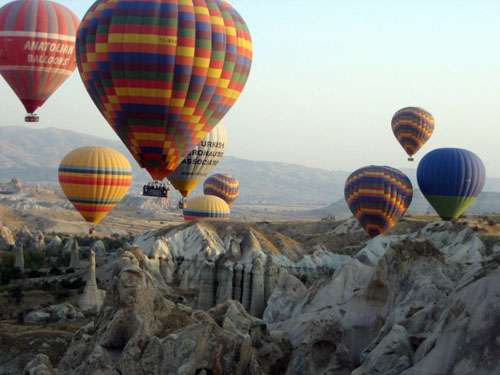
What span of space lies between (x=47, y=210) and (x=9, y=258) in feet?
344

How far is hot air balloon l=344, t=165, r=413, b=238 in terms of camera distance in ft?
253

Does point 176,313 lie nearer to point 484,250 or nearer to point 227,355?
point 227,355

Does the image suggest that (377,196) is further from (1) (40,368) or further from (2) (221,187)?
(1) (40,368)

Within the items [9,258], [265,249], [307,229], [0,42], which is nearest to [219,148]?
[265,249]

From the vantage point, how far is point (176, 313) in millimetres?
29203

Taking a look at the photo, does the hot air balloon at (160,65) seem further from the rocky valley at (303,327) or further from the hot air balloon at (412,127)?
the hot air balloon at (412,127)

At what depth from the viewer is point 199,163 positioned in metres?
69.1

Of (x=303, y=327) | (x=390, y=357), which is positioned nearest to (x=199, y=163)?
(x=303, y=327)

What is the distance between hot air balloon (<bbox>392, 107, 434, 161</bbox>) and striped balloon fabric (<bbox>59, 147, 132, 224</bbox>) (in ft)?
142

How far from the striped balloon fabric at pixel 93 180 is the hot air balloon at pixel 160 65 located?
64.4 ft

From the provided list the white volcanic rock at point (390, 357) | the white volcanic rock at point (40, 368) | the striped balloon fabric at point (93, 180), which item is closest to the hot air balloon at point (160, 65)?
the white volcanic rock at point (40, 368)

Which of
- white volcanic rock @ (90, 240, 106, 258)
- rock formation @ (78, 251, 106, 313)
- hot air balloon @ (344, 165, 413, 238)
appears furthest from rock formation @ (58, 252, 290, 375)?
white volcanic rock @ (90, 240, 106, 258)

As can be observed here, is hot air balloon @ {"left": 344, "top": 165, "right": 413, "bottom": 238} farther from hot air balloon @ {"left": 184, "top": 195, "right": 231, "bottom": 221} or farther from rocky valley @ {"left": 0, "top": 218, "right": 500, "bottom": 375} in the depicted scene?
rocky valley @ {"left": 0, "top": 218, "right": 500, "bottom": 375}

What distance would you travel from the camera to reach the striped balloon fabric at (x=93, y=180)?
6300cm
